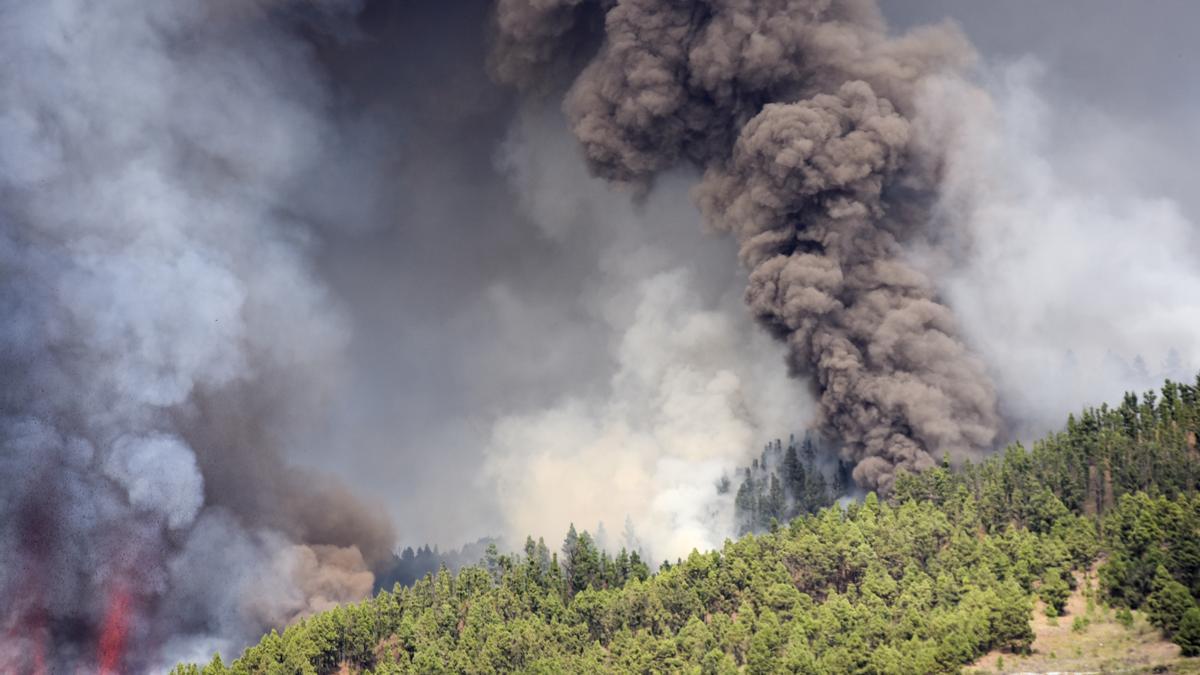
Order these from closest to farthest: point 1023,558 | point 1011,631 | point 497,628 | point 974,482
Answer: point 1011,631 < point 1023,558 < point 497,628 < point 974,482

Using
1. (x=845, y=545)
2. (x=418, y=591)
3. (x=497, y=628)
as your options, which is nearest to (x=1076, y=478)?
(x=845, y=545)

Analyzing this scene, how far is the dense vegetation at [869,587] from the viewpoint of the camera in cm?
8550

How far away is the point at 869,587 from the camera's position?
3620 inches

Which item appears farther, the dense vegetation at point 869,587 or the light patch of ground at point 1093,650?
the dense vegetation at point 869,587

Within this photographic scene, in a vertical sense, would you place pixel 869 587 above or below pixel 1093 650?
above

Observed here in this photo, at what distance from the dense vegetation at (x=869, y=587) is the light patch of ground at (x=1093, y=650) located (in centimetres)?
112

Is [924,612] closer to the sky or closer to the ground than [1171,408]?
closer to the ground

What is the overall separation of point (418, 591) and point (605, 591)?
16.0m

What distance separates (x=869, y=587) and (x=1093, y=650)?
15.3 m

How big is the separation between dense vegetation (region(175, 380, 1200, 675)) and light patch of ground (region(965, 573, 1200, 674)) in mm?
1120

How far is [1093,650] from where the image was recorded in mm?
83188

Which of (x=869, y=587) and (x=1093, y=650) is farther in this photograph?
(x=869, y=587)

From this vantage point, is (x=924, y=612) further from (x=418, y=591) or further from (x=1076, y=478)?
(x=418, y=591)

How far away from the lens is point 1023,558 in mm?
91750
